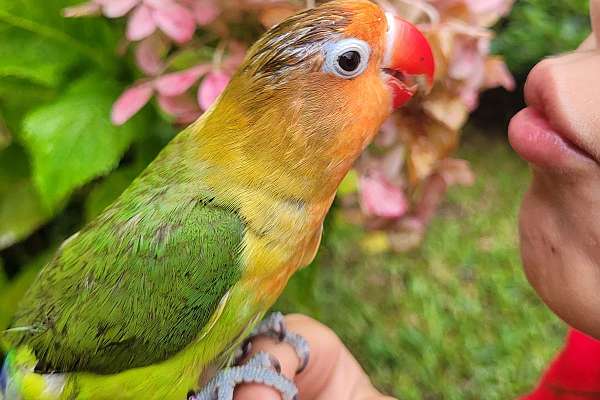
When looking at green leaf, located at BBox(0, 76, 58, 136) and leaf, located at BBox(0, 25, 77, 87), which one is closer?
leaf, located at BBox(0, 25, 77, 87)

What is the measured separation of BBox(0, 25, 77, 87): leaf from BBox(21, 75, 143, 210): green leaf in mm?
44

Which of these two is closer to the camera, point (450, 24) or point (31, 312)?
point (31, 312)

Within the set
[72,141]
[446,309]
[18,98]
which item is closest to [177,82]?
[72,141]

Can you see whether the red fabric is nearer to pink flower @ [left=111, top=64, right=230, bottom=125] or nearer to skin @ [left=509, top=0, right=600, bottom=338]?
skin @ [left=509, top=0, right=600, bottom=338]

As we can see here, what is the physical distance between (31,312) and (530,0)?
7.46 ft

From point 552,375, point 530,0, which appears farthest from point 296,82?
point 530,0

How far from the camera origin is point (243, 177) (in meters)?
0.76

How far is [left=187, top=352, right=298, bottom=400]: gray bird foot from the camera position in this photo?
76 centimetres

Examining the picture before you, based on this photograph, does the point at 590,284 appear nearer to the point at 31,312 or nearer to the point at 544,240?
the point at 544,240

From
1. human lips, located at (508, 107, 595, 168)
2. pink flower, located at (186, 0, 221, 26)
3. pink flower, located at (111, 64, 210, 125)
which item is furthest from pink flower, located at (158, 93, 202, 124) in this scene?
human lips, located at (508, 107, 595, 168)

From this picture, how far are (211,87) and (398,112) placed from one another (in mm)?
310

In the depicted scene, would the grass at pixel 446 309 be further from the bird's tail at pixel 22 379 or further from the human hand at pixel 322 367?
the bird's tail at pixel 22 379

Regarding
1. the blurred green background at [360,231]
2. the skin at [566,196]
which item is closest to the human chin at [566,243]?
the skin at [566,196]

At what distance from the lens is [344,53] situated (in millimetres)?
707
